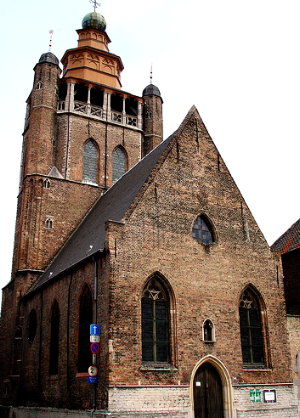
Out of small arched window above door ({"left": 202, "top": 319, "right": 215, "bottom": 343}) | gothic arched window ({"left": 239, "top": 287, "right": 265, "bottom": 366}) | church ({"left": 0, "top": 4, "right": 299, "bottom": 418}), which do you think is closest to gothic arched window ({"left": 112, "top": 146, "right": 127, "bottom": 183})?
church ({"left": 0, "top": 4, "right": 299, "bottom": 418})

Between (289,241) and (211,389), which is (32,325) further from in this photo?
(289,241)

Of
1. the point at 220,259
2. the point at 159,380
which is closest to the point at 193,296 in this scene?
the point at 220,259

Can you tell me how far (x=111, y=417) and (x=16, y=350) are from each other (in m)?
11.4

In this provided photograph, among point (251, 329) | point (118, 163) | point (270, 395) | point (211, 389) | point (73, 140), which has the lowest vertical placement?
point (270, 395)

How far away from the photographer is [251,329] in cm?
1880

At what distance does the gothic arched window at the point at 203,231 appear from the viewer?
741 inches

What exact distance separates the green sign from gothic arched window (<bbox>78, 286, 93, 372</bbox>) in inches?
233

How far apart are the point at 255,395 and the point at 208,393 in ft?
6.17

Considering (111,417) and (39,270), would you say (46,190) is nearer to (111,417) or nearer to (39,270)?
(39,270)

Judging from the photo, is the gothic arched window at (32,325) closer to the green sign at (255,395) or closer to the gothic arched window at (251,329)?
the gothic arched window at (251,329)

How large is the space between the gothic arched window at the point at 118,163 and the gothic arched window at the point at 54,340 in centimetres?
1101

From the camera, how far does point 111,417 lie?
14.4m

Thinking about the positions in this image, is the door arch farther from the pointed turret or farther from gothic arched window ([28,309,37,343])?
the pointed turret

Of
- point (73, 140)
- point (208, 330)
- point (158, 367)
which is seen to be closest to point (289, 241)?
point (208, 330)
